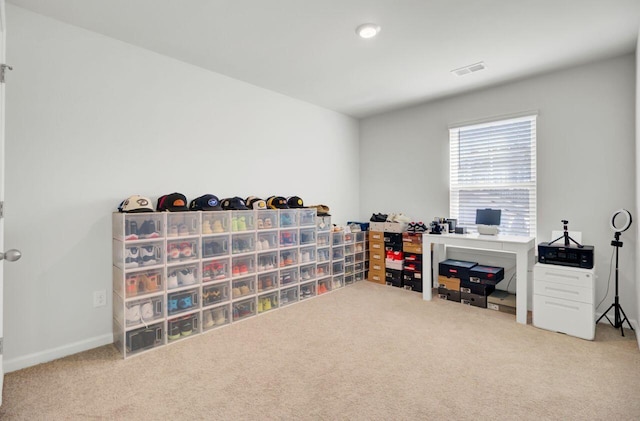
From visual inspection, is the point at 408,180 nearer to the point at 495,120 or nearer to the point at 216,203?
the point at 495,120

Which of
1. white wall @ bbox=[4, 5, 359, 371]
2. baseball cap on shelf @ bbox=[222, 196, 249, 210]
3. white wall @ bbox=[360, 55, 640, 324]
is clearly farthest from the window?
white wall @ bbox=[4, 5, 359, 371]

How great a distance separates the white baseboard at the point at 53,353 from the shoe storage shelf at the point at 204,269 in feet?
0.47

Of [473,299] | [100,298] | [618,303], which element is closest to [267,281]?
[100,298]

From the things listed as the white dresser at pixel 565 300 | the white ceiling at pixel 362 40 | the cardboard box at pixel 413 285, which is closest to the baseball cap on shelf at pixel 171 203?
the white ceiling at pixel 362 40

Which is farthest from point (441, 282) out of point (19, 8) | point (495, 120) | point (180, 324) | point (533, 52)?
point (19, 8)

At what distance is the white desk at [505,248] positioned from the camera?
121 inches

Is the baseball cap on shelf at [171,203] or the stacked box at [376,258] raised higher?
the baseball cap on shelf at [171,203]

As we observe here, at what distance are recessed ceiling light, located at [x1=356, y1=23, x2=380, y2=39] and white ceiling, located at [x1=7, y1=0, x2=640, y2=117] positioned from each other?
0.17ft

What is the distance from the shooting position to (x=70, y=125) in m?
2.47

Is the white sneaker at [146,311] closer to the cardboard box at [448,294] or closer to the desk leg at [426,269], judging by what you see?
the desk leg at [426,269]

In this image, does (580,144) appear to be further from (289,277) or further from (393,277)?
(289,277)

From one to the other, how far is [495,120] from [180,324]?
4.06 m

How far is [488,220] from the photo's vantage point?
12.1ft

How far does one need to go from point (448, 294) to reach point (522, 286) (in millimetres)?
844
